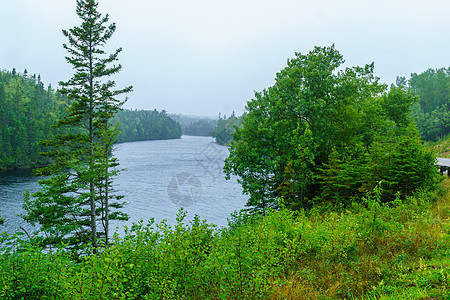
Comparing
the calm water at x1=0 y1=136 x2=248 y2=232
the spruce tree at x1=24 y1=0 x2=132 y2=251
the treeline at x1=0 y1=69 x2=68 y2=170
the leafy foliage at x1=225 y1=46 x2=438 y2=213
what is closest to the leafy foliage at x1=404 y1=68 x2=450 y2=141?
the calm water at x1=0 y1=136 x2=248 y2=232

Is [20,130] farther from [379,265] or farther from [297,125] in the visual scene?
[379,265]

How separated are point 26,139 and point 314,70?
8506 centimetres

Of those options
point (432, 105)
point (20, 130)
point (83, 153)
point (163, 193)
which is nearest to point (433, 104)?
point (432, 105)

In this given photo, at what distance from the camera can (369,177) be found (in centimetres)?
1490

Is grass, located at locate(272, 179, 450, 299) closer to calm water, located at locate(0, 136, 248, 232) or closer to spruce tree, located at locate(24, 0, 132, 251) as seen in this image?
spruce tree, located at locate(24, 0, 132, 251)

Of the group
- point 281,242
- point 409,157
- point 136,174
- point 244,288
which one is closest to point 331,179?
point 409,157

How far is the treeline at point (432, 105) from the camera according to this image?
62406 mm

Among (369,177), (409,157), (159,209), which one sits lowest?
(159,209)

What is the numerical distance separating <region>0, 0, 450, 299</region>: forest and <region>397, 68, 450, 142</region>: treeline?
47331mm

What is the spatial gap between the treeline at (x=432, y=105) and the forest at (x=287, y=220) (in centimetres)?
4733

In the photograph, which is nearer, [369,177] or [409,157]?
[409,157]

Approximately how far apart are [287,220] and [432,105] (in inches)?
3526

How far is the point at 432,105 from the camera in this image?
78.5m

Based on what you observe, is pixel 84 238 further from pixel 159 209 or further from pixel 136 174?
pixel 136 174
